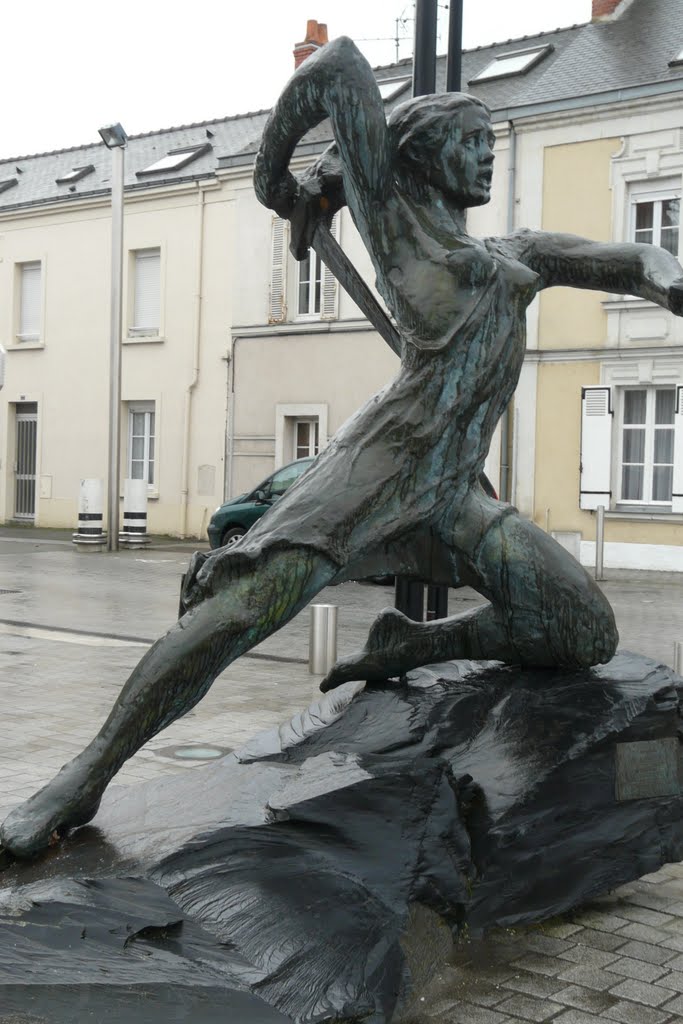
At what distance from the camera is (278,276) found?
2200 centimetres

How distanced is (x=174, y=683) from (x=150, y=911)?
57 cm

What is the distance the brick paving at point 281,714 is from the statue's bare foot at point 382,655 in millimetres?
911

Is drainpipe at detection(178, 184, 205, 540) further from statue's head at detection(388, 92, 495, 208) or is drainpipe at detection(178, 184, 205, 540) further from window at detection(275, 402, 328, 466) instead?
statue's head at detection(388, 92, 495, 208)

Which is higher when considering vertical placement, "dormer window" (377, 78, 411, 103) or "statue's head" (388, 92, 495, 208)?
"dormer window" (377, 78, 411, 103)

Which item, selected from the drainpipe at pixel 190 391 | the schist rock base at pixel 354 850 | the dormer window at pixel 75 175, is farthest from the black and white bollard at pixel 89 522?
the schist rock base at pixel 354 850

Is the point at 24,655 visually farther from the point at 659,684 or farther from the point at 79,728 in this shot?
the point at 659,684

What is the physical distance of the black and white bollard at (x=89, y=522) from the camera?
1970cm

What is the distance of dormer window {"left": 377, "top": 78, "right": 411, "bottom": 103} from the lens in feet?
69.5

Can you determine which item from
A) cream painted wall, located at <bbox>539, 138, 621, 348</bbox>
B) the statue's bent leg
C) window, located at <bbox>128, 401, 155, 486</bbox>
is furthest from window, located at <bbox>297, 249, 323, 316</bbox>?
the statue's bent leg

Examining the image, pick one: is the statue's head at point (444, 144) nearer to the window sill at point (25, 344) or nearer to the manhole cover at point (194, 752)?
the manhole cover at point (194, 752)

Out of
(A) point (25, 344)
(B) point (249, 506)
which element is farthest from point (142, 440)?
(B) point (249, 506)

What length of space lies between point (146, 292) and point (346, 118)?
2126cm

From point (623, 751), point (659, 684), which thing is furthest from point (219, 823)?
point (659, 684)

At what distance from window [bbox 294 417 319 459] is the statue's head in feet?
59.5
